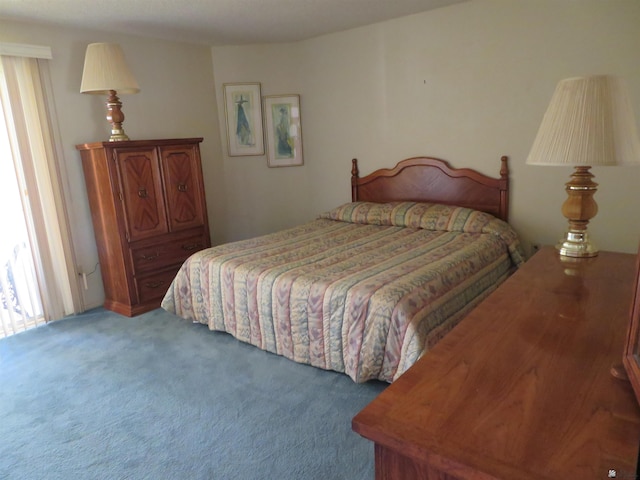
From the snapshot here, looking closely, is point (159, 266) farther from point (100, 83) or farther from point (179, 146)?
point (100, 83)

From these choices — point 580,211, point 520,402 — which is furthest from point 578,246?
point 520,402

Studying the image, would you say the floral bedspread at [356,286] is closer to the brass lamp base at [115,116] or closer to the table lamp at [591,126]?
the table lamp at [591,126]

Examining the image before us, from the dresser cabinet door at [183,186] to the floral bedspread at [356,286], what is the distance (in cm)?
80

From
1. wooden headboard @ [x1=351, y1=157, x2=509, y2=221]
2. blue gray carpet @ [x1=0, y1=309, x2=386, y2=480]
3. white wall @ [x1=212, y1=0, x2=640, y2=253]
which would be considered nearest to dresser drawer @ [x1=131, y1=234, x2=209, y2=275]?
blue gray carpet @ [x1=0, y1=309, x2=386, y2=480]

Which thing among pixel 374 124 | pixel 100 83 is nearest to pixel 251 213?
pixel 374 124

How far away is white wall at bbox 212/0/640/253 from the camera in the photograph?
2.99 meters

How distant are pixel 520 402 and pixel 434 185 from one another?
3.11 meters

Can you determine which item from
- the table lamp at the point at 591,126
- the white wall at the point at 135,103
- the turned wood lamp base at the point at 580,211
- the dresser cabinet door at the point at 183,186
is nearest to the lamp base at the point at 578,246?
the turned wood lamp base at the point at 580,211

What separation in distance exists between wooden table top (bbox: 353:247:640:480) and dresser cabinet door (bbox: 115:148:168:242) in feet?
9.38

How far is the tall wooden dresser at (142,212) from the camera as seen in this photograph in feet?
10.8

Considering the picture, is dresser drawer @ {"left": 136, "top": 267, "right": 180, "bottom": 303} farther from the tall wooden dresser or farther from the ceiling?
the ceiling

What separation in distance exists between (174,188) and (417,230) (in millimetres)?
2015

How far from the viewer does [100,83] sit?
123 inches

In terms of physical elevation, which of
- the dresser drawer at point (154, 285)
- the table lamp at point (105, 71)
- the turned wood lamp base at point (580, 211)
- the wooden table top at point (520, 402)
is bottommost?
the dresser drawer at point (154, 285)
